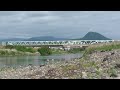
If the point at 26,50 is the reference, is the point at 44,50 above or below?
below

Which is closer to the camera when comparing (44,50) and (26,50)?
(44,50)

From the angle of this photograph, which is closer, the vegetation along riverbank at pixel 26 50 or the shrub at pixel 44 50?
the vegetation along riverbank at pixel 26 50

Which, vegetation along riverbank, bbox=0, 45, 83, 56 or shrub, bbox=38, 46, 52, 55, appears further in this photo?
shrub, bbox=38, 46, 52, 55
